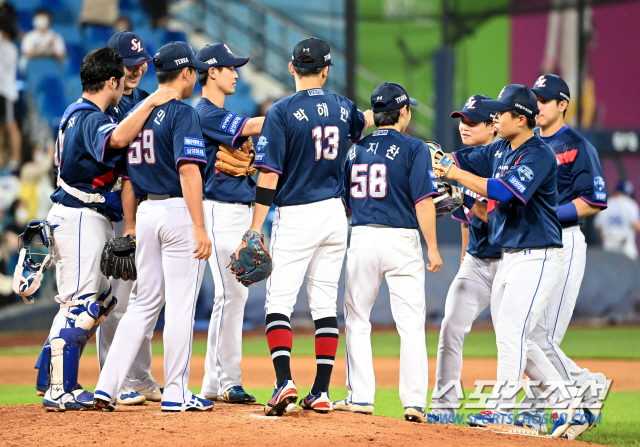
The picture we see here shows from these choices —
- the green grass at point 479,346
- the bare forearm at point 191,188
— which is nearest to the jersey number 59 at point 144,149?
the bare forearm at point 191,188

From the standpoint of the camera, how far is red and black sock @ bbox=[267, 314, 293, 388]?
435 centimetres

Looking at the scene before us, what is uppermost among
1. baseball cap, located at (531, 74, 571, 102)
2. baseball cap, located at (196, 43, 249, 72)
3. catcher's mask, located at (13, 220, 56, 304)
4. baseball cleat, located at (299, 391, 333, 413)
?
baseball cap, located at (196, 43, 249, 72)

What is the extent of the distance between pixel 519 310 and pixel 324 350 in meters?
1.22

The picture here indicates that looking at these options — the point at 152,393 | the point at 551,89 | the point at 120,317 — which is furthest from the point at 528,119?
the point at 152,393

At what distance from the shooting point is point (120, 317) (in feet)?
16.6

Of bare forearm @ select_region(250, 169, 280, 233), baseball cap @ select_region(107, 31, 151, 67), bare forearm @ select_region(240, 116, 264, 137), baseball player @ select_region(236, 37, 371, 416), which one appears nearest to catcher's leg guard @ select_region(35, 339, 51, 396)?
baseball player @ select_region(236, 37, 371, 416)

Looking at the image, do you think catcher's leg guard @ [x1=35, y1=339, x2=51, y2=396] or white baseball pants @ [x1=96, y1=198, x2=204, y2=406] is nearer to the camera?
white baseball pants @ [x1=96, y1=198, x2=204, y2=406]

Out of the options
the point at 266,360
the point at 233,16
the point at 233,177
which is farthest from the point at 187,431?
the point at 233,16

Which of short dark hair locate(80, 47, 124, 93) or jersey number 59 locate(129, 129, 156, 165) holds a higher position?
short dark hair locate(80, 47, 124, 93)

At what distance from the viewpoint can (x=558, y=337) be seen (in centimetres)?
484

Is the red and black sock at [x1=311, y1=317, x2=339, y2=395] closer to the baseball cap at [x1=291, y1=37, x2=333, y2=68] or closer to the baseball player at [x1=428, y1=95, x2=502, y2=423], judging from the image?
the baseball player at [x1=428, y1=95, x2=502, y2=423]

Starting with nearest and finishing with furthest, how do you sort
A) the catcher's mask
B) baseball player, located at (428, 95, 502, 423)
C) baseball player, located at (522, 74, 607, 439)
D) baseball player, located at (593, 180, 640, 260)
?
the catcher's mask < baseball player, located at (522, 74, 607, 439) < baseball player, located at (428, 95, 502, 423) < baseball player, located at (593, 180, 640, 260)

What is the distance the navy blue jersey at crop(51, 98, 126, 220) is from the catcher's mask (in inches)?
8.7

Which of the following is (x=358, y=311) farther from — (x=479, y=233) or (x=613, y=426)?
(x=613, y=426)
